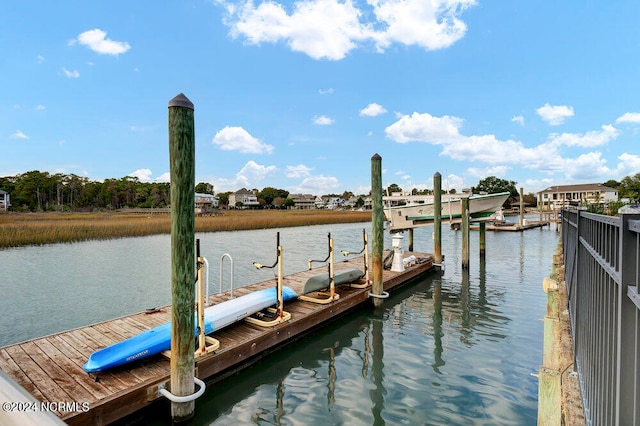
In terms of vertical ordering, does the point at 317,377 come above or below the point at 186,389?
below

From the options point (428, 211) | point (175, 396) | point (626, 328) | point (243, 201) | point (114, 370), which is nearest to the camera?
point (626, 328)

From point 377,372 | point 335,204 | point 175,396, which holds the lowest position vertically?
point 377,372

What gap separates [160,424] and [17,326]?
7544 millimetres

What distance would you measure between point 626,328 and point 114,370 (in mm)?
5675

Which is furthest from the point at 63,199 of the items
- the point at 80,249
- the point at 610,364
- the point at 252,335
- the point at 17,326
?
the point at 610,364

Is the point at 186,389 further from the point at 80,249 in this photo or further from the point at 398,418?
the point at 80,249

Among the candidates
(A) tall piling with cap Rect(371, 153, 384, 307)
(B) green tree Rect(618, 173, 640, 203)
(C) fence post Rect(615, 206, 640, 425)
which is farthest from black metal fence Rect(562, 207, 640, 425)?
(B) green tree Rect(618, 173, 640, 203)

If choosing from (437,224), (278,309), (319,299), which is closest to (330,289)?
(319,299)

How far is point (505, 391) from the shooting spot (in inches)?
235

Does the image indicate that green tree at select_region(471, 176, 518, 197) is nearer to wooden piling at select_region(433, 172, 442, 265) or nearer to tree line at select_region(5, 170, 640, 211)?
tree line at select_region(5, 170, 640, 211)

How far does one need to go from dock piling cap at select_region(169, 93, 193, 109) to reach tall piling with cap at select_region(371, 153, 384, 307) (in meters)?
5.99

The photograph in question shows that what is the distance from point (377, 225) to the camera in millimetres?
9820

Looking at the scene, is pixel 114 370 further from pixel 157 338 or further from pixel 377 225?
pixel 377 225

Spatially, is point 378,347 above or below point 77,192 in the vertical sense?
below
